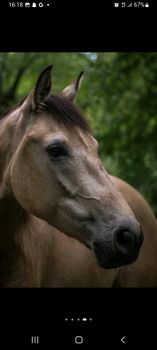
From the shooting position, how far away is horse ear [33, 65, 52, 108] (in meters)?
3.08

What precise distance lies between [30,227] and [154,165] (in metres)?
6.39

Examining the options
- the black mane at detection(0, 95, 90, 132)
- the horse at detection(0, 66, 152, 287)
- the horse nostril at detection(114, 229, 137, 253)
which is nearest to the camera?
the horse nostril at detection(114, 229, 137, 253)

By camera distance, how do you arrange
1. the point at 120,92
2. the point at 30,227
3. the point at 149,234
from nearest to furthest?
the point at 30,227 → the point at 149,234 → the point at 120,92

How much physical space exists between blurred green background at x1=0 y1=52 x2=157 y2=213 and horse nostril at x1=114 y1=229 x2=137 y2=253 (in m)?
4.85

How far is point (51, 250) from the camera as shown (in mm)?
3822

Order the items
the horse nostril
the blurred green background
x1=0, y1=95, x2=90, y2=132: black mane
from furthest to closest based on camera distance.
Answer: the blurred green background < x1=0, y1=95, x2=90, y2=132: black mane < the horse nostril

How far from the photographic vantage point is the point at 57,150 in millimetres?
3121

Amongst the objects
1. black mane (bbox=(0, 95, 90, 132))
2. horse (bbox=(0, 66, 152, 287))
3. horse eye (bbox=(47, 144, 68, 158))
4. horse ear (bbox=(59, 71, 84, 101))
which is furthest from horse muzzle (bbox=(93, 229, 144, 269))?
horse ear (bbox=(59, 71, 84, 101))

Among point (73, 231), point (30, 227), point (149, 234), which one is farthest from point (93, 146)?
point (149, 234)

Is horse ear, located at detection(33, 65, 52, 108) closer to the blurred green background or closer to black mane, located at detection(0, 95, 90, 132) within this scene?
black mane, located at detection(0, 95, 90, 132)

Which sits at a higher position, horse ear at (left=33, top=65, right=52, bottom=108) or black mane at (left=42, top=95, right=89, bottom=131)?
horse ear at (left=33, top=65, right=52, bottom=108)

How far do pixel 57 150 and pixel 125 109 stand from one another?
240 inches

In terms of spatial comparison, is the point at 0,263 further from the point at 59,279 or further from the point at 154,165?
the point at 154,165

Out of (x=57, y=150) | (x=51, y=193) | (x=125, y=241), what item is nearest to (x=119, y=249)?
(x=125, y=241)
